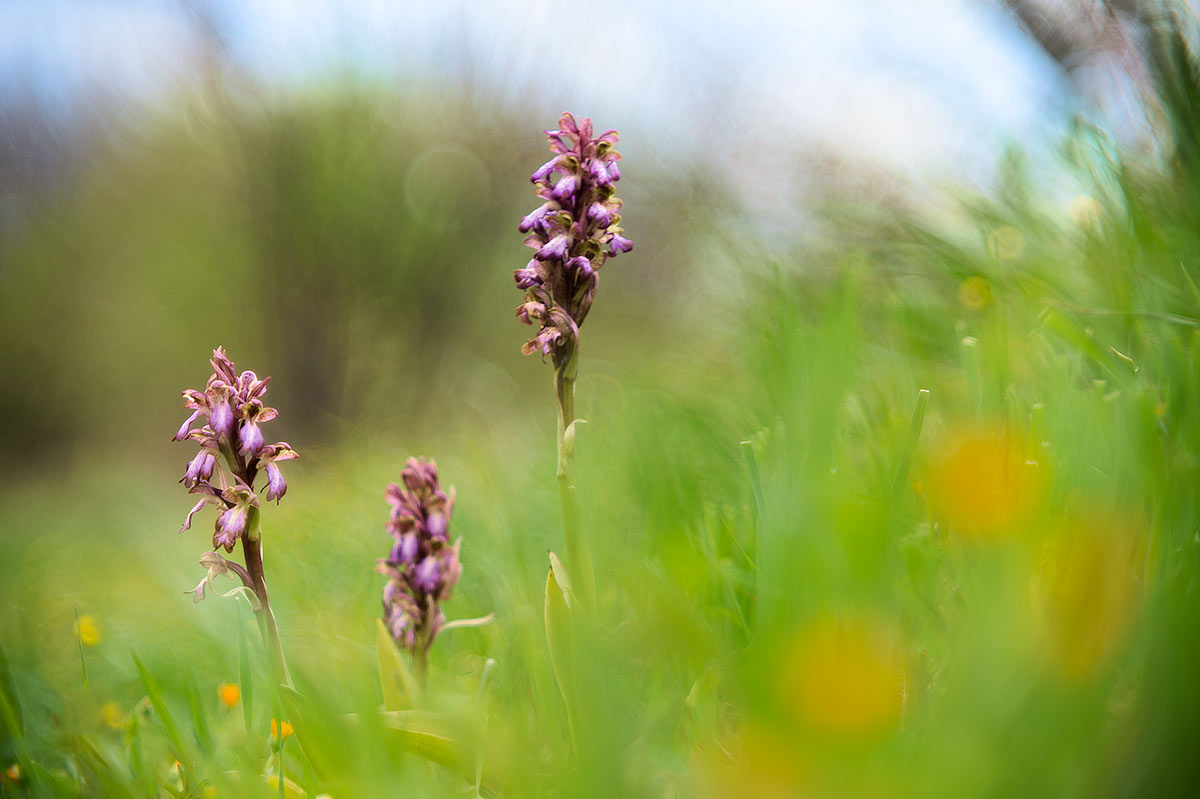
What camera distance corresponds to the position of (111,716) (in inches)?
84.7

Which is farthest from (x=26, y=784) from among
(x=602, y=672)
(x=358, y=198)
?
(x=358, y=198)

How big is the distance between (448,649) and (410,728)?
1208 millimetres

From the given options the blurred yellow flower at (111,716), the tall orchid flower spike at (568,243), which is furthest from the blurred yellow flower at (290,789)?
the blurred yellow flower at (111,716)

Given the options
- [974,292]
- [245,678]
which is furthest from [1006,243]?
[245,678]

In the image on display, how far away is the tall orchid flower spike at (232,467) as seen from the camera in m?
1.22

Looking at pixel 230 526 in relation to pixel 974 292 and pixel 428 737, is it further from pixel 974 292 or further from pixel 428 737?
pixel 974 292

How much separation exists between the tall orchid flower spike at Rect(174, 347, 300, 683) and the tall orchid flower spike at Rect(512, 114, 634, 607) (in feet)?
1.63

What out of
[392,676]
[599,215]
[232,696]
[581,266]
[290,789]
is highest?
[599,215]

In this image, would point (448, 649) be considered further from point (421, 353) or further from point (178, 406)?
point (178, 406)

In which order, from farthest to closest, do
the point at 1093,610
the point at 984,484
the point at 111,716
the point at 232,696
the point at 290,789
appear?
the point at 111,716
the point at 232,696
the point at 290,789
the point at 984,484
the point at 1093,610

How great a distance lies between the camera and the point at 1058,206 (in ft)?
7.22

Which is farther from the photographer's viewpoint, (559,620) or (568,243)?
(568,243)

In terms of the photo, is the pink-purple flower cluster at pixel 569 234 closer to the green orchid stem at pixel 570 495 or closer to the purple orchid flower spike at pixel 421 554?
the green orchid stem at pixel 570 495

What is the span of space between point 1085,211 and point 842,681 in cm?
216
